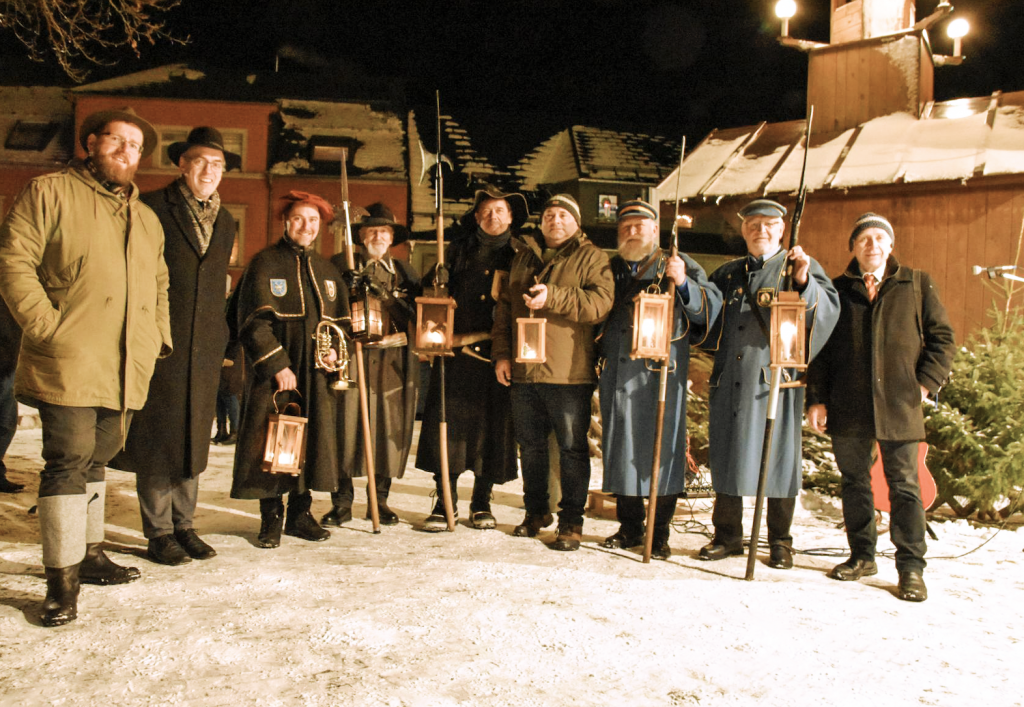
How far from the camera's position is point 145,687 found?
284 centimetres

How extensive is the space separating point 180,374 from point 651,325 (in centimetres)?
262

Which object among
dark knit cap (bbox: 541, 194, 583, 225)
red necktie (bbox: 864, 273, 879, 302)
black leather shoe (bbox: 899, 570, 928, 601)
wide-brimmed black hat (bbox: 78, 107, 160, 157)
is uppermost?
wide-brimmed black hat (bbox: 78, 107, 160, 157)

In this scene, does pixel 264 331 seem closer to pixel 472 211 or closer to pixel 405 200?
pixel 472 211

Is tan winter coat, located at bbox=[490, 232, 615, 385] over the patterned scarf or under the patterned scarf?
under

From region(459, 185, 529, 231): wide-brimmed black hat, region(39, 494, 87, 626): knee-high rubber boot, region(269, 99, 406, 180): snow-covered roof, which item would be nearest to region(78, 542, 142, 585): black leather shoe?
region(39, 494, 87, 626): knee-high rubber boot

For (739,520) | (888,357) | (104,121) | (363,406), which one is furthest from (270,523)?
(888,357)

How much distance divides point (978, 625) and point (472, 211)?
3.87 meters

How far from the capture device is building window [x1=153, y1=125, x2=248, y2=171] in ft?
72.1

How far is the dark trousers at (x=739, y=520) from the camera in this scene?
482cm

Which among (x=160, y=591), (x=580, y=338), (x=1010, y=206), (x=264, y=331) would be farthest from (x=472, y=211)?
(x=1010, y=206)

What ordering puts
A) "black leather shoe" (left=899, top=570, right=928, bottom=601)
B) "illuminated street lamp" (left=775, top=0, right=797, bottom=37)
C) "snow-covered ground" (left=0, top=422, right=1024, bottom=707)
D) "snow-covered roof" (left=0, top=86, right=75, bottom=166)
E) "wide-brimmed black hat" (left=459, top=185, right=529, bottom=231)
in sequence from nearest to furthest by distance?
"snow-covered ground" (left=0, top=422, right=1024, bottom=707) → "black leather shoe" (left=899, top=570, right=928, bottom=601) → "wide-brimmed black hat" (left=459, top=185, right=529, bottom=231) → "illuminated street lamp" (left=775, top=0, right=797, bottom=37) → "snow-covered roof" (left=0, top=86, right=75, bottom=166)

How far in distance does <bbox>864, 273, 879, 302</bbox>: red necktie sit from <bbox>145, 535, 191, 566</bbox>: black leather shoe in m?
4.04

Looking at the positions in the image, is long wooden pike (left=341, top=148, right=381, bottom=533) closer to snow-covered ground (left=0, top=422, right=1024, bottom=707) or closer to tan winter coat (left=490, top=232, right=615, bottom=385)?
snow-covered ground (left=0, top=422, right=1024, bottom=707)

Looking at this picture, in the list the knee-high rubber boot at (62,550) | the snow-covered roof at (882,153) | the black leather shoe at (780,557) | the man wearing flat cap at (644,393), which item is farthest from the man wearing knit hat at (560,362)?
the snow-covered roof at (882,153)
